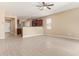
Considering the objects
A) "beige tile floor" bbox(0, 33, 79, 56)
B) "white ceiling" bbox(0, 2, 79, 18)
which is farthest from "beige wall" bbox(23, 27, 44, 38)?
"beige tile floor" bbox(0, 33, 79, 56)

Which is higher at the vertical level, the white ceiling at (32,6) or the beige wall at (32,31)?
the white ceiling at (32,6)

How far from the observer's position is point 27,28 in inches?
342

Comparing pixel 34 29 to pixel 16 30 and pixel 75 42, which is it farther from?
pixel 75 42

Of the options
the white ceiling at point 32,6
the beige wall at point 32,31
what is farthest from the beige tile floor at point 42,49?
the beige wall at point 32,31

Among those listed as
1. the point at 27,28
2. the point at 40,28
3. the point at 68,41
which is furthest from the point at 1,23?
the point at 68,41

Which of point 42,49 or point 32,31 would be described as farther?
point 32,31

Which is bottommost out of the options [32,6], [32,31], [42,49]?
[42,49]

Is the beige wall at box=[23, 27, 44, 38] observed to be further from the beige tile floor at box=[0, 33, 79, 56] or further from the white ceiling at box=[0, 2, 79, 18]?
the beige tile floor at box=[0, 33, 79, 56]

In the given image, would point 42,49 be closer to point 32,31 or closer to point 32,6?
point 32,6

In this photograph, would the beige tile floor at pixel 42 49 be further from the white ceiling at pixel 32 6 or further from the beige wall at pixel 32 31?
the beige wall at pixel 32 31

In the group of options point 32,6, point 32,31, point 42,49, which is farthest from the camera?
point 32,31

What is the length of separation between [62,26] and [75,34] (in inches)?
31.6

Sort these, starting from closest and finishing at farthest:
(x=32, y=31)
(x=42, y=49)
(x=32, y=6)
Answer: (x=42, y=49)
(x=32, y=6)
(x=32, y=31)

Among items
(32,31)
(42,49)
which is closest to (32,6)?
(42,49)
